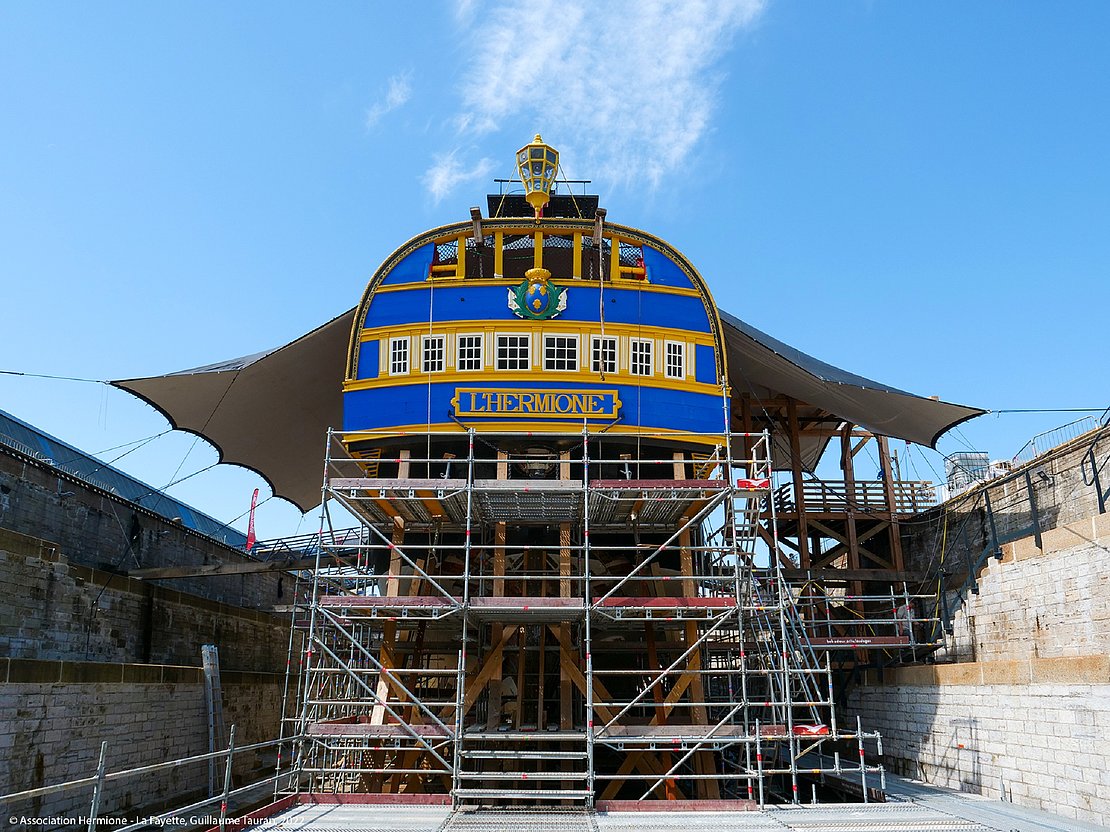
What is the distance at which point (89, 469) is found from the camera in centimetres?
3002

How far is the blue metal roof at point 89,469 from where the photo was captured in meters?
25.5

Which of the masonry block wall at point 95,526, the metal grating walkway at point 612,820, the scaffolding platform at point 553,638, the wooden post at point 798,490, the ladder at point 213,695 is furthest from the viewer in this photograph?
the wooden post at point 798,490

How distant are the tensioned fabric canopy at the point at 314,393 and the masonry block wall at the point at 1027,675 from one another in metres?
2.79

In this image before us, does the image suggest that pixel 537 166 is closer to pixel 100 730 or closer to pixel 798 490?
pixel 798 490

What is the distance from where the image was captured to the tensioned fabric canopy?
18438 millimetres

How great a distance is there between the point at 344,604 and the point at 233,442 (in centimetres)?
902

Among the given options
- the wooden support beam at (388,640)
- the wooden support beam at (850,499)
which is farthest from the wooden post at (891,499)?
the wooden support beam at (388,640)

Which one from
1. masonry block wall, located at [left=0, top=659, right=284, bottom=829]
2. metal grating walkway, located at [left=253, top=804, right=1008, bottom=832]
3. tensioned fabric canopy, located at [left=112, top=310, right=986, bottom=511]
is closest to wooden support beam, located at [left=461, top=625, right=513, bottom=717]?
metal grating walkway, located at [left=253, top=804, right=1008, bottom=832]

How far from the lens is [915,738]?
1838cm

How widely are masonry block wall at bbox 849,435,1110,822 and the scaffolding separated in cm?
150

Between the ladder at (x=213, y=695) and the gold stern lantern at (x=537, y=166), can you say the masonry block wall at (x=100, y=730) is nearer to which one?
the ladder at (x=213, y=695)

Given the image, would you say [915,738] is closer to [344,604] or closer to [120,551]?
[344,604]

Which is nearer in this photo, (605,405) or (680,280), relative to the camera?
(605,405)

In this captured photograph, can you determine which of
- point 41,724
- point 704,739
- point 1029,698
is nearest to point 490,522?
point 704,739
